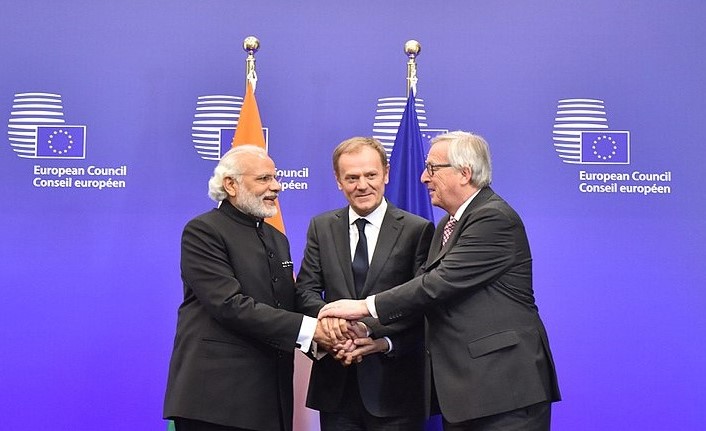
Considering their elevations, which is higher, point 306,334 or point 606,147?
point 606,147

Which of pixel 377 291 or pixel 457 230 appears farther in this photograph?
pixel 377 291

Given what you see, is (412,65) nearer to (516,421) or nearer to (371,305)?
(371,305)

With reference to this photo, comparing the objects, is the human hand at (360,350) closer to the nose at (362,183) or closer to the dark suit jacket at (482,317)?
the dark suit jacket at (482,317)

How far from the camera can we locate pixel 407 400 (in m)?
3.24

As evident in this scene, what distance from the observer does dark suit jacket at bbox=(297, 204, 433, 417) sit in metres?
3.25

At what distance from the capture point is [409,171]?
4.28 meters

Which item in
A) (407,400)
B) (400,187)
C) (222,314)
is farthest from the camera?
(400,187)

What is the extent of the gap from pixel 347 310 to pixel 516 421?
0.78 metres

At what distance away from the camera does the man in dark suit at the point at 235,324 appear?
119 inches

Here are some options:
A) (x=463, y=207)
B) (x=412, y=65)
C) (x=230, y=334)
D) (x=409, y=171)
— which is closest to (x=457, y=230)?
(x=463, y=207)

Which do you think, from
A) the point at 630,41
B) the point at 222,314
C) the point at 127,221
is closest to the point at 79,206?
the point at 127,221

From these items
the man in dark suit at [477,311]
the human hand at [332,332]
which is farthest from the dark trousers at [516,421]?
the human hand at [332,332]

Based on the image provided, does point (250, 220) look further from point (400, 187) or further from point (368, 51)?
point (368, 51)

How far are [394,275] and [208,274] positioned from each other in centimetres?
78
